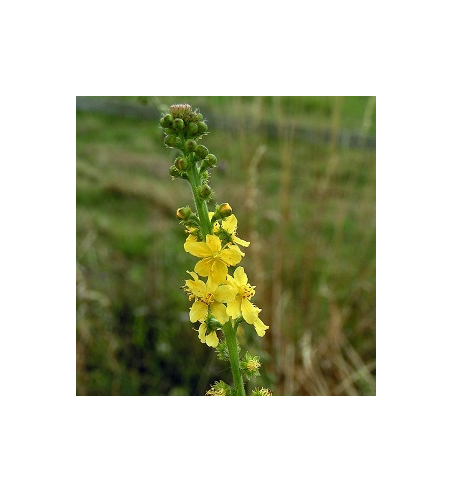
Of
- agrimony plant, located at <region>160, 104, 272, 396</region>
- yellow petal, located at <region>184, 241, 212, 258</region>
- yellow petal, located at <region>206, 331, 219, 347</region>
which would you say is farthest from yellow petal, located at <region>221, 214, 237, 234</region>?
yellow petal, located at <region>206, 331, 219, 347</region>

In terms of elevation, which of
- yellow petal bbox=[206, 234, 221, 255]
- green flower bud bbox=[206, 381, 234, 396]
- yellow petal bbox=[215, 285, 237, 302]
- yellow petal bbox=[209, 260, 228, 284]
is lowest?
green flower bud bbox=[206, 381, 234, 396]

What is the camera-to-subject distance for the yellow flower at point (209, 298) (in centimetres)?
169

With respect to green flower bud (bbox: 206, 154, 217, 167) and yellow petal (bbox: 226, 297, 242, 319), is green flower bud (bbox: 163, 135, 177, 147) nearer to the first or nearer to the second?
green flower bud (bbox: 206, 154, 217, 167)

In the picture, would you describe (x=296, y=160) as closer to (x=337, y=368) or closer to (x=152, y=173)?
(x=152, y=173)

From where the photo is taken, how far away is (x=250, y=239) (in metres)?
3.41

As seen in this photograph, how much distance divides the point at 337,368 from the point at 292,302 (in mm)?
533

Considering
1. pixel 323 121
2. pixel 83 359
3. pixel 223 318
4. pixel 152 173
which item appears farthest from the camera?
pixel 152 173

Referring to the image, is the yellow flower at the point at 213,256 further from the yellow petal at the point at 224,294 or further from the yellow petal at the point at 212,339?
the yellow petal at the point at 212,339

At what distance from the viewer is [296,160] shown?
146 inches

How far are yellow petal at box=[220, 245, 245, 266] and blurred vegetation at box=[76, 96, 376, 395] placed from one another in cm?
142

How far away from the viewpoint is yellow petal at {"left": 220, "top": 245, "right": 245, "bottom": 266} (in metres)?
1.69

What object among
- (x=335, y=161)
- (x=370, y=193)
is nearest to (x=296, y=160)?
(x=335, y=161)

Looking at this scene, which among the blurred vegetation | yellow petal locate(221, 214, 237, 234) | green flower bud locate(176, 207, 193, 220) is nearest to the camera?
green flower bud locate(176, 207, 193, 220)

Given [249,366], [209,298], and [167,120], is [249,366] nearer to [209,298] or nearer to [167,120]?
[209,298]
